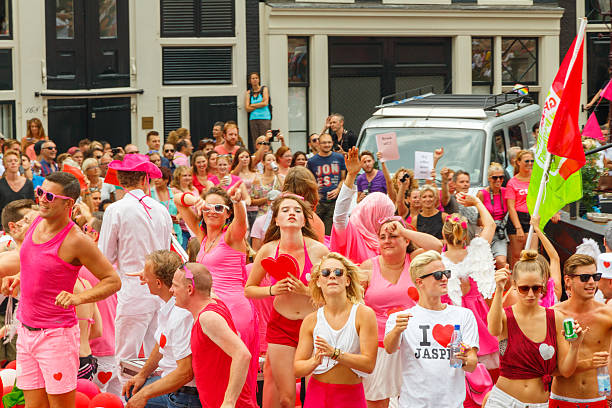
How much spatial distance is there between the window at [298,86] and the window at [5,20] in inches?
241

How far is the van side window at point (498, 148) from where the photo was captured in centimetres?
1468

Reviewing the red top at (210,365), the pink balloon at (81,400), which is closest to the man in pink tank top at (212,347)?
the red top at (210,365)

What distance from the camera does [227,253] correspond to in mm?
8141

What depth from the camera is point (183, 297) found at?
6.30 m

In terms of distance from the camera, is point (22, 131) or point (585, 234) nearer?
point (585, 234)

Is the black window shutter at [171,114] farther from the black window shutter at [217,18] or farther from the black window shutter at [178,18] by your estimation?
the black window shutter at [217,18]

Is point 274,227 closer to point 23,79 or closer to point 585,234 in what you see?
point 585,234

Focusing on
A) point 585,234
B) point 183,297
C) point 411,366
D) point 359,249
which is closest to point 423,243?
point 359,249

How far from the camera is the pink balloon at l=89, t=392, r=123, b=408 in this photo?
7.35 meters

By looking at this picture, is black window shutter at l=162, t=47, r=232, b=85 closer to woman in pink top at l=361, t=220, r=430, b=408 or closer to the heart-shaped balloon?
woman in pink top at l=361, t=220, r=430, b=408

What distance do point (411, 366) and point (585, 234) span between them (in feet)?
20.7

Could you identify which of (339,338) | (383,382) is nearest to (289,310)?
(383,382)

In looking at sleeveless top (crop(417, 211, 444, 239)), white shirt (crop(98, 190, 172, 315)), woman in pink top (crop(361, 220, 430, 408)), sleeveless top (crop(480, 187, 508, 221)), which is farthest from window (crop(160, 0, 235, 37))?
woman in pink top (crop(361, 220, 430, 408))

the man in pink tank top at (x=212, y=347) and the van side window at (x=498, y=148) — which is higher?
the van side window at (x=498, y=148)
